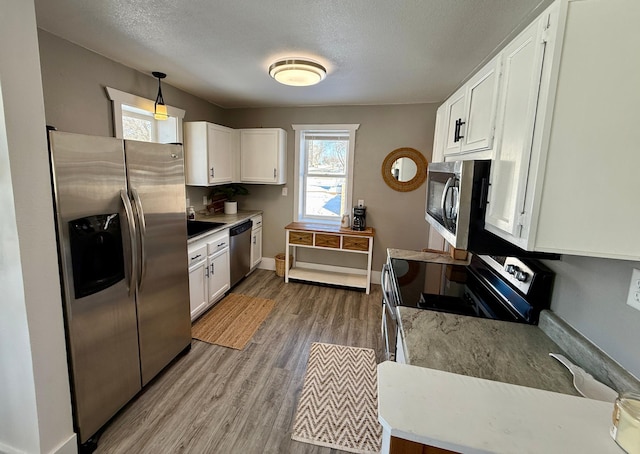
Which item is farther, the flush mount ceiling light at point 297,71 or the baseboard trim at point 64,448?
the flush mount ceiling light at point 297,71

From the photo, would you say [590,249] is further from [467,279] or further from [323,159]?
[323,159]

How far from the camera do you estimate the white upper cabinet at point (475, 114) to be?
126 cm

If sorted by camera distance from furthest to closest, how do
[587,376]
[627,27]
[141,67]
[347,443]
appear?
[141,67] < [347,443] < [587,376] < [627,27]

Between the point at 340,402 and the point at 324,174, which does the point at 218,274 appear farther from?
the point at 324,174

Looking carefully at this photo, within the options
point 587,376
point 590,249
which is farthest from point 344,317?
point 590,249

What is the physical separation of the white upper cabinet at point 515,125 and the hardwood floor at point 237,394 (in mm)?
1585

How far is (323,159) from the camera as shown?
4203 millimetres

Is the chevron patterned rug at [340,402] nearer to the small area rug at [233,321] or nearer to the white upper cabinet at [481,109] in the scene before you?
Result: the small area rug at [233,321]

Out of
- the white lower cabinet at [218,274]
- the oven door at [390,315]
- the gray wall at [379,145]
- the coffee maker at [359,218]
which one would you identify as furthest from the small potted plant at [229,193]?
the oven door at [390,315]

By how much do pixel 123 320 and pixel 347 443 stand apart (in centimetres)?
149

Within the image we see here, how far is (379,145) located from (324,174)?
0.85 m

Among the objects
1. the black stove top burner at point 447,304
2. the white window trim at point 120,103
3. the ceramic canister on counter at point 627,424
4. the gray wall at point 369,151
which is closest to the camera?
the ceramic canister on counter at point 627,424

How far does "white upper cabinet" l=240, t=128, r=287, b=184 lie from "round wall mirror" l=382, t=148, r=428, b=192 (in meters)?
1.38

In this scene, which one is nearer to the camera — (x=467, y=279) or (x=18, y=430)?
(x=18, y=430)
